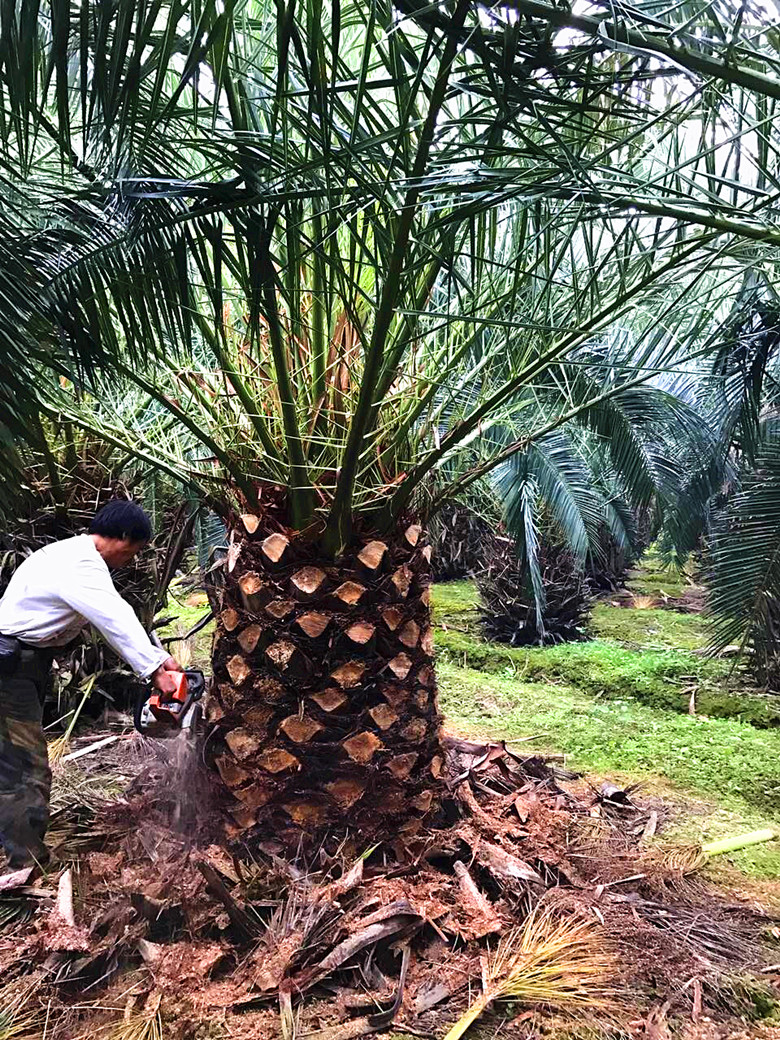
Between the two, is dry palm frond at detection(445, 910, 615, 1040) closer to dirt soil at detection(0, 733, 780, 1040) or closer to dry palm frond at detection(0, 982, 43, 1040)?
dirt soil at detection(0, 733, 780, 1040)

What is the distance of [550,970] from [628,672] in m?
3.83

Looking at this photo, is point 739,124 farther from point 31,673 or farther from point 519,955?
point 31,673

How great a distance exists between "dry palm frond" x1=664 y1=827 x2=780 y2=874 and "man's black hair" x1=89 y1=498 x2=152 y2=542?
77.8 inches

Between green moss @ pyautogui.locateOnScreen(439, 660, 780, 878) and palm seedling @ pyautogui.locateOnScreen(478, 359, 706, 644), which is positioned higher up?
palm seedling @ pyautogui.locateOnScreen(478, 359, 706, 644)

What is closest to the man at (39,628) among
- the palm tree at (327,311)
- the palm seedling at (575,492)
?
the palm tree at (327,311)

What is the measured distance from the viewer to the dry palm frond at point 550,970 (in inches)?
71.1

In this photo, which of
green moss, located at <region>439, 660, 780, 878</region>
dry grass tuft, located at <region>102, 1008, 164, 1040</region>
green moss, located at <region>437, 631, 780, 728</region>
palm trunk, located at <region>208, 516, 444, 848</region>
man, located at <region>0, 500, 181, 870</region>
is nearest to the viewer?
dry grass tuft, located at <region>102, 1008, 164, 1040</region>

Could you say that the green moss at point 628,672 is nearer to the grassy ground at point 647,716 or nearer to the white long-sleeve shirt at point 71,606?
the grassy ground at point 647,716

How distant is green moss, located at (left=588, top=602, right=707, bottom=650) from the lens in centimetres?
674

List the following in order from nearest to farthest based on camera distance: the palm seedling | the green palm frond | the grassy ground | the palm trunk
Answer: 1. the palm trunk
2. the green palm frond
3. the grassy ground
4. the palm seedling

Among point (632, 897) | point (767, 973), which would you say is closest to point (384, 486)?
point (632, 897)

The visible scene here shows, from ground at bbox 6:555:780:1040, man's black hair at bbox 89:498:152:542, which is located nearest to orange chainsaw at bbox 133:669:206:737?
ground at bbox 6:555:780:1040

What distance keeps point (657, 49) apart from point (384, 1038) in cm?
192

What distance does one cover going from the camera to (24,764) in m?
2.52
